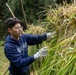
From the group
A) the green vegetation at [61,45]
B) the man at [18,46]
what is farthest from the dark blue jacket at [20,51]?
the green vegetation at [61,45]

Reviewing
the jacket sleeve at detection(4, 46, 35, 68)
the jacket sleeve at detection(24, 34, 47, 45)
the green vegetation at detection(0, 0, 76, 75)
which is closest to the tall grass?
the green vegetation at detection(0, 0, 76, 75)

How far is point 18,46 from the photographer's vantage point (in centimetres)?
345

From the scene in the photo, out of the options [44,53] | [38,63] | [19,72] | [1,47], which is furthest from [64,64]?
[1,47]

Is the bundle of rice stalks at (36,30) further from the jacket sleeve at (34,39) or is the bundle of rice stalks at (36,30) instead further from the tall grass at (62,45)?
the tall grass at (62,45)

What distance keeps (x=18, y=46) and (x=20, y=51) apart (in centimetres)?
6

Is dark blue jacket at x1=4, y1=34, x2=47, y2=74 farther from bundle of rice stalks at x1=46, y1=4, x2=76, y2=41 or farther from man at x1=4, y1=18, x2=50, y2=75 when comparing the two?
bundle of rice stalks at x1=46, y1=4, x2=76, y2=41

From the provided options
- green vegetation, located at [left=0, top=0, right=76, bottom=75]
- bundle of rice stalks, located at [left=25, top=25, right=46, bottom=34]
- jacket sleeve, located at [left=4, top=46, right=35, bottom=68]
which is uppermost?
green vegetation, located at [left=0, top=0, right=76, bottom=75]

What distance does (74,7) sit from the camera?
104 inches

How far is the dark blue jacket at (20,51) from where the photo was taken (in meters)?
3.17

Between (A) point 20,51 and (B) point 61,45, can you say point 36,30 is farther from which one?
(B) point 61,45

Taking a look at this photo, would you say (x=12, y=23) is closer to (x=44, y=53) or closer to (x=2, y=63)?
(x=44, y=53)

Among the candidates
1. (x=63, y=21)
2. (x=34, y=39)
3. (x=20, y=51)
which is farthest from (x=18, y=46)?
(x=63, y=21)

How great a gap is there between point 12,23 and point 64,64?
4.57 ft

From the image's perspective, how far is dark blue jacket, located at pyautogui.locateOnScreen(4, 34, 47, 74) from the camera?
3166 millimetres
